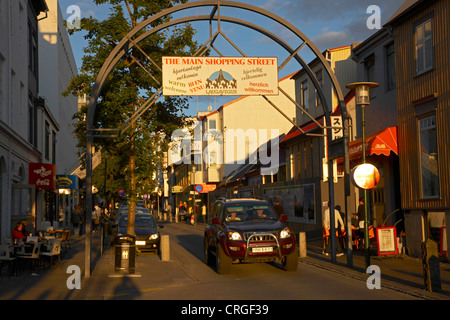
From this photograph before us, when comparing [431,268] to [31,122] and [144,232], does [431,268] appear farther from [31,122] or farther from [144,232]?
[31,122]

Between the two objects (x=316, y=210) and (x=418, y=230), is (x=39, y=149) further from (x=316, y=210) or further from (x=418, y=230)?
(x=418, y=230)

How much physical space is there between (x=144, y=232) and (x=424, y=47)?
469 inches

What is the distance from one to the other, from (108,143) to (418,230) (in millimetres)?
12980

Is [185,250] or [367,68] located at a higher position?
[367,68]

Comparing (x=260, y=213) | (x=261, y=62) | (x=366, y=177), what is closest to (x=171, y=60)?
(x=261, y=62)

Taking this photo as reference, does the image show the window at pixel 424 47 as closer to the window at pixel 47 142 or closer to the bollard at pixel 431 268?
the bollard at pixel 431 268

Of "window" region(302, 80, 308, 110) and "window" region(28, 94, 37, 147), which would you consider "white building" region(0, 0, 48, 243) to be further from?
"window" region(302, 80, 308, 110)

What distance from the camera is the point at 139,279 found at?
568 inches

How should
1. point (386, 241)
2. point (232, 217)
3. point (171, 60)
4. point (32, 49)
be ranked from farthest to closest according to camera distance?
point (32, 49), point (232, 217), point (386, 241), point (171, 60)

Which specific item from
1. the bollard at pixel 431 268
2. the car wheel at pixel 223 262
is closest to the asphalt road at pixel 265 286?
the car wheel at pixel 223 262

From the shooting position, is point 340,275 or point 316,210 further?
point 316,210

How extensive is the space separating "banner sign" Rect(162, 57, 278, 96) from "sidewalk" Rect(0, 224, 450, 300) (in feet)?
16.6

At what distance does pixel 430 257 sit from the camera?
11.1 metres

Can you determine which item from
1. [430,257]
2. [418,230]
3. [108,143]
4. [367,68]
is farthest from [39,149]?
[430,257]
